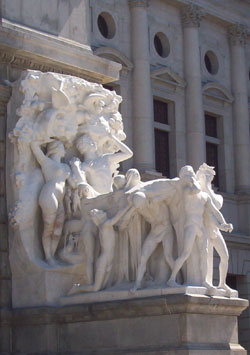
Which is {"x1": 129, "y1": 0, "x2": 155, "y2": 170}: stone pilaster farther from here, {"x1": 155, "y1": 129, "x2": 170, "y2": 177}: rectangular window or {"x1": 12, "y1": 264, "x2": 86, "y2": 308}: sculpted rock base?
{"x1": 12, "y1": 264, "x2": 86, "y2": 308}: sculpted rock base

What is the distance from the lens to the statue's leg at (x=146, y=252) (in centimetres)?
1705

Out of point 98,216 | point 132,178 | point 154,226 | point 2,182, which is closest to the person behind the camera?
point 154,226

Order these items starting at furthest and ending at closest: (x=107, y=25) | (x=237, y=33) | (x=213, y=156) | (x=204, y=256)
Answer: (x=237, y=33)
(x=213, y=156)
(x=107, y=25)
(x=204, y=256)

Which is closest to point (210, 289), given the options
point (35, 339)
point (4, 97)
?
point (35, 339)

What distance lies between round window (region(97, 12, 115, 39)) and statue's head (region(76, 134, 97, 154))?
957 inches

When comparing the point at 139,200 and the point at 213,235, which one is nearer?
the point at 139,200

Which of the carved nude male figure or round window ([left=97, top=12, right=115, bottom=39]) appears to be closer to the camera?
the carved nude male figure

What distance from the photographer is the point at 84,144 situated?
18.8 m

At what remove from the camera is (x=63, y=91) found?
18625 mm

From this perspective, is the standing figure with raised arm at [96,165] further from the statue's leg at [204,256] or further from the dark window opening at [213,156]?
the dark window opening at [213,156]

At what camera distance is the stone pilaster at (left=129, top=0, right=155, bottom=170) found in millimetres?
42031

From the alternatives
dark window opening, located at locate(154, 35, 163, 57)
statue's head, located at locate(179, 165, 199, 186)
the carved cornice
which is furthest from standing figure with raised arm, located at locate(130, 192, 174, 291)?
dark window opening, located at locate(154, 35, 163, 57)

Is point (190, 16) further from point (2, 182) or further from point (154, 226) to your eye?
point (154, 226)

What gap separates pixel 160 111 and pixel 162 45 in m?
2.82
